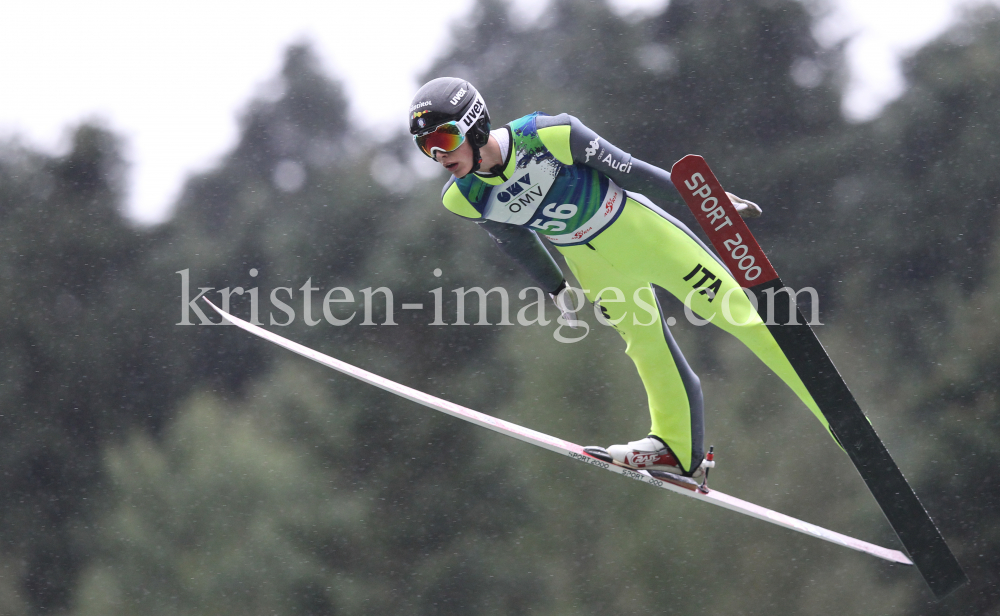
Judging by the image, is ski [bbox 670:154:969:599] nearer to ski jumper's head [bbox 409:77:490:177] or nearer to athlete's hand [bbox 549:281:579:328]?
ski jumper's head [bbox 409:77:490:177]

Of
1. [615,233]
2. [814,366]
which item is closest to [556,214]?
[615,233]

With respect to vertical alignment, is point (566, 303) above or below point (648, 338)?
above

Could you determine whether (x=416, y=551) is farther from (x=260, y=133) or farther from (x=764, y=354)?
(x=764, y=354)

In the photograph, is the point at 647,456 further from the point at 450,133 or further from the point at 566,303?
the point at 450,133

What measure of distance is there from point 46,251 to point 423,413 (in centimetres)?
507

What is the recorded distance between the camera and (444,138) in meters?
2.24

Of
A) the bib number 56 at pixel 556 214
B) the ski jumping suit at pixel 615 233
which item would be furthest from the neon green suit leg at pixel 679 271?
the bib number 56 at pixel 556 214

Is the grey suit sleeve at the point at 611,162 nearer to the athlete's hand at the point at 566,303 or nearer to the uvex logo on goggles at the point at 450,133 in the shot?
the uvex logo on goggles at the point at 450,133

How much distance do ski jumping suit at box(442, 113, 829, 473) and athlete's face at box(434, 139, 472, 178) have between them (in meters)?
0.07

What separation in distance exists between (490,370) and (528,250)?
624cm

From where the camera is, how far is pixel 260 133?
10828 mm

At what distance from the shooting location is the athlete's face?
2281 millimetres

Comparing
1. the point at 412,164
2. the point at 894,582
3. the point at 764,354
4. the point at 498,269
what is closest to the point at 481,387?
the point at 498,269

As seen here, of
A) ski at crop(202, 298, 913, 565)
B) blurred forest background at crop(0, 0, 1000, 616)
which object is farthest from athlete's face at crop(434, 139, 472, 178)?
blurred forest background at crop(0, 0, 1000, 616)
